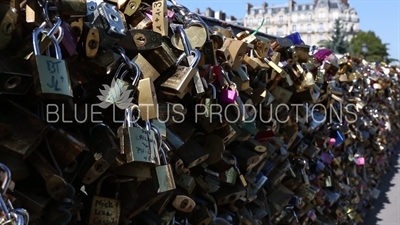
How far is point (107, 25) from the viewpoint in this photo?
1.11 m

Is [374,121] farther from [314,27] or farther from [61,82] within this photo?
[314,27]

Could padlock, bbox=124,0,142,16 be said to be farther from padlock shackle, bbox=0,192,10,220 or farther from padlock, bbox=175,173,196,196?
padlock shackle, bbox=0,192,10,220

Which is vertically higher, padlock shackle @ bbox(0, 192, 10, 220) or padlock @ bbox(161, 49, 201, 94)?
padlock shackle @ bbox(0, 192, 10, 220)

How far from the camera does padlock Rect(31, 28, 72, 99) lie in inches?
33.4

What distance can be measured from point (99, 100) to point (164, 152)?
223 millimetres

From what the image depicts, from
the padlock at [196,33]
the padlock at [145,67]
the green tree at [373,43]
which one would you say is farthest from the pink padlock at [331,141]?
the green tree at [373,43]

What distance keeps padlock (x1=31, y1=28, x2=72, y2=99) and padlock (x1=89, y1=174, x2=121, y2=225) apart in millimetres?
270

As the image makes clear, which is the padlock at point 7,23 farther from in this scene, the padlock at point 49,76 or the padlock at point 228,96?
the padlock at point 228,96

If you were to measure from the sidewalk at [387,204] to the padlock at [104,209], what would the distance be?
3.56 meters

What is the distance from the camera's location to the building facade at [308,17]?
69.9 metres


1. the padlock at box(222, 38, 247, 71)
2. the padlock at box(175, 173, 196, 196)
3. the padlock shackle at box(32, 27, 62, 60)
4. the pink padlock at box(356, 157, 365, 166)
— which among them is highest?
the padlock shackle at box(32, 27, 62, 60)

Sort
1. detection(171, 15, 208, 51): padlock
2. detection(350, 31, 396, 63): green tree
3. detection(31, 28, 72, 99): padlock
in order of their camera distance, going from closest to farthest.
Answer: detection(31, 28, 72, 99): padlock < detection(171, 15, 208, 51): padlock < detection(350, 31, 396, 63): green tree

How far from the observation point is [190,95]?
1417 millimetres

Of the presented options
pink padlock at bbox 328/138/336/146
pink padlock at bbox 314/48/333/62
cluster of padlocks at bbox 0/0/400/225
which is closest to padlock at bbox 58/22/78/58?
cluster of padlocks at bbox 0/0/400/225
